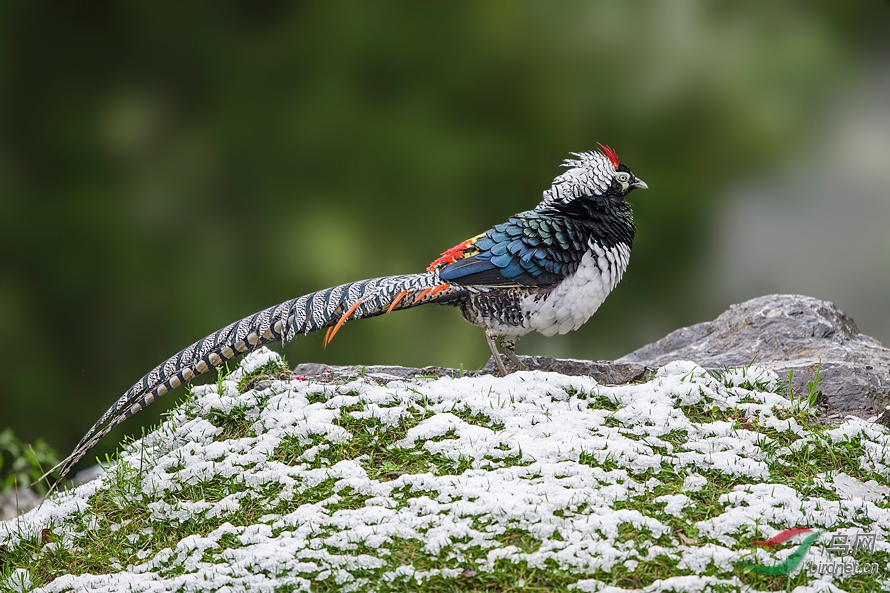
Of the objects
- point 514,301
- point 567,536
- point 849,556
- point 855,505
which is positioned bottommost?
point 567,536

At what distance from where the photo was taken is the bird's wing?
170 inches

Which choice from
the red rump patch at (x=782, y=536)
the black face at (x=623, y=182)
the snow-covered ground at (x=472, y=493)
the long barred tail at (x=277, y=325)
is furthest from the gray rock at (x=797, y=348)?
the long barred tail at (x=277, y=325)

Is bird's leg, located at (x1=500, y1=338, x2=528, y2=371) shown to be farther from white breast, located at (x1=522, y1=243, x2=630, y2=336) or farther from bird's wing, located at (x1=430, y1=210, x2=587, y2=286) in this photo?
bird's wing, located at (x1=430, y1=210, x2=587, y2=286)

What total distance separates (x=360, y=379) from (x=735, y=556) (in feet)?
6.66

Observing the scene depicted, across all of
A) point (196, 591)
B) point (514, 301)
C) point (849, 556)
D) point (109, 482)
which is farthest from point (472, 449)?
point (109, 482)

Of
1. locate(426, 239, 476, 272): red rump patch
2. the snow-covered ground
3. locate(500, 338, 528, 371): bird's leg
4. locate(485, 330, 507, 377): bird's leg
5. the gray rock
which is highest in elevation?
the gray rock

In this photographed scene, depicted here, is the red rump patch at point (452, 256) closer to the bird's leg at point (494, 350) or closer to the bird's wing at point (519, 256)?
the bird's wing at point (519, 256)

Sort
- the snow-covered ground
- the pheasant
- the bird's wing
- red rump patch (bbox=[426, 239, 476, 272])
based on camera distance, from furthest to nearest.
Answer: red rump patch (bbox=[426, 239, 476, 272]) → the bird's wing → the pheasant → the snow-covered ground

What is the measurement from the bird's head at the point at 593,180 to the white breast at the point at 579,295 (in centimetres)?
32

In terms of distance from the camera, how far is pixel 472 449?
367 centimetres

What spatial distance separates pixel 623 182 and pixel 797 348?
1485mm

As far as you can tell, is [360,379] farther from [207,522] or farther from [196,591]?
[196,591]

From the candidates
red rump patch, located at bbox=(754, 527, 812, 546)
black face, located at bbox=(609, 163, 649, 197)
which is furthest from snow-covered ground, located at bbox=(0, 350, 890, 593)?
black face, located at bbox=(609, 163, 649, 197)

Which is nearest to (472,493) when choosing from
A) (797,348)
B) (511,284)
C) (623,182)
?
(511,284)
